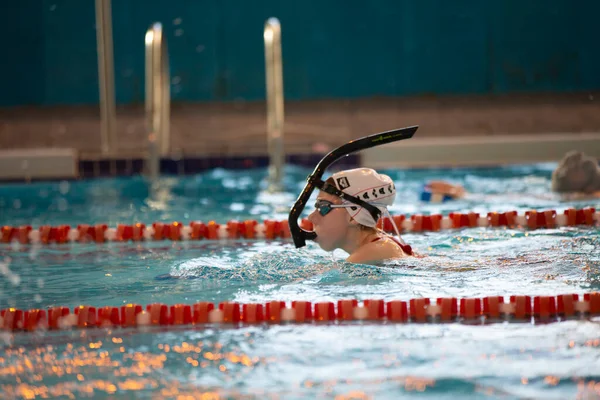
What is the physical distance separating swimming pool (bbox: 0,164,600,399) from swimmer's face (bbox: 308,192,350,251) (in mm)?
177

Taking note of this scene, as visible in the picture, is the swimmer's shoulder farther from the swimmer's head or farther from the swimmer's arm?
the swimmer's head

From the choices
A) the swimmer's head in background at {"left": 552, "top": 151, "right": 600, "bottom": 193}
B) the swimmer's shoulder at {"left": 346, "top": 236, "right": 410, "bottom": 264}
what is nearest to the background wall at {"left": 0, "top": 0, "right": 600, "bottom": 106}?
the swimmer's head in background at {"left": 552, "top": 151, "right": 600, "bottom": 193}

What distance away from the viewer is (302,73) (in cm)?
1274

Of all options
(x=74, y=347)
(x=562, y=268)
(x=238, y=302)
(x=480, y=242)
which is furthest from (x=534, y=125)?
(x=74, y=347)

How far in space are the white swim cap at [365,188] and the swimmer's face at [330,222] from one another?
5 centimetres

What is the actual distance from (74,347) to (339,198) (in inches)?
57.3

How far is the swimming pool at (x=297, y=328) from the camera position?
8.75 ft

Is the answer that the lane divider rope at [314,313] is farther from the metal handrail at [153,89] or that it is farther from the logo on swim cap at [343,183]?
the metal handrail at [153,89]

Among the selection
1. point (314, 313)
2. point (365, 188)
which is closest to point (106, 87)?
point (365, 188)

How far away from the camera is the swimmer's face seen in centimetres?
402

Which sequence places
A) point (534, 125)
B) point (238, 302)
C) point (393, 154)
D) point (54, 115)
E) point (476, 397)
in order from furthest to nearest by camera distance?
point (54, 115) → point (534, 125) → point (393, 154) → point (238, 302) → point (476, 397)

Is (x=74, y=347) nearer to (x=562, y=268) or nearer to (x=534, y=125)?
(x=562, y=268)

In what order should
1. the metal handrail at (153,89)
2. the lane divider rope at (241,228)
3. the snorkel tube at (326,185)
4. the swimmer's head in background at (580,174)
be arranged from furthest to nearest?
1. the metal handrail at (153,89)
2. the swimmer's head in background at (580,174)
3. the lane divider rope at (241,228)
4. the snorkel tube at (326,185)

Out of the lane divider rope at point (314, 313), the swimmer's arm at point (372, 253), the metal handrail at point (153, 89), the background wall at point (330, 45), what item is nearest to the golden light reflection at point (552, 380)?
the lane divider rope at point (314, 313)
